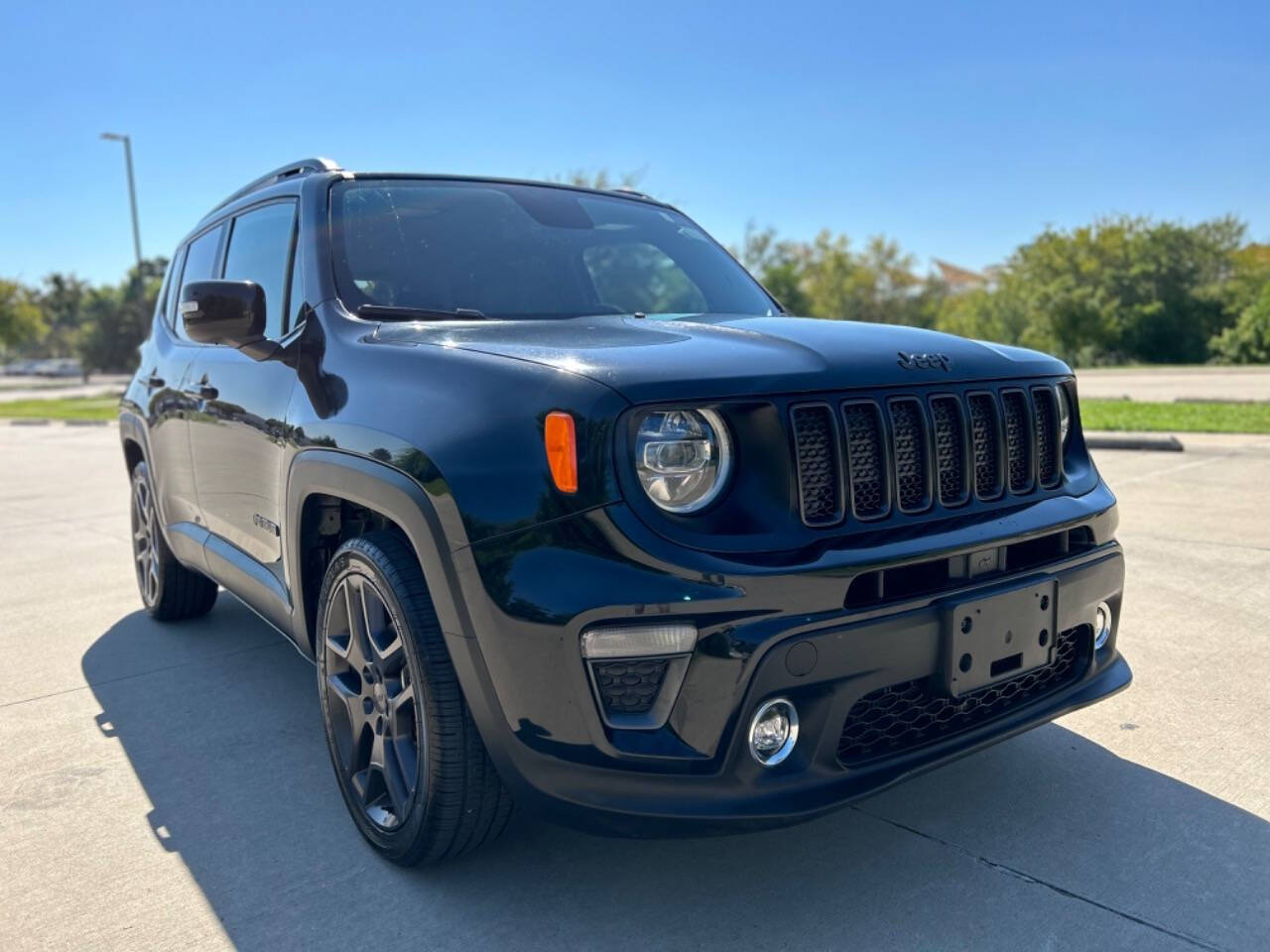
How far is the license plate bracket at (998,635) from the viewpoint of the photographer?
2312 millimetres

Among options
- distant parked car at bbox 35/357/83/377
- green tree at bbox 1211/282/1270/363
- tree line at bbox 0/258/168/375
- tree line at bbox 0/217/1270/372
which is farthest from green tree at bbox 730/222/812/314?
distant parked car at bbox 35/357/83/377

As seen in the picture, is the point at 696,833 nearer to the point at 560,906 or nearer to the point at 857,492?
the point at 560,906

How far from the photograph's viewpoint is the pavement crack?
2.23 meters

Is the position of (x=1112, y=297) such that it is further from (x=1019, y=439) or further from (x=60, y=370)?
(x=60, y=370)

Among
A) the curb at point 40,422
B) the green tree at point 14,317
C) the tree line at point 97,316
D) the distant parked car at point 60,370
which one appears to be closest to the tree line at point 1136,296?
the curb at point 40,422

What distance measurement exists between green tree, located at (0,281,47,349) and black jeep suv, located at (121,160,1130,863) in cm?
5238

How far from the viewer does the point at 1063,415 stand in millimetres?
2934

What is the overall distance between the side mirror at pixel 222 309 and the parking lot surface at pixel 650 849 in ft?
4.35

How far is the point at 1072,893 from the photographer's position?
2430 mm

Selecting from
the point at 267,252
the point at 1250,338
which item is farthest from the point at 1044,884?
the point at 1250,338

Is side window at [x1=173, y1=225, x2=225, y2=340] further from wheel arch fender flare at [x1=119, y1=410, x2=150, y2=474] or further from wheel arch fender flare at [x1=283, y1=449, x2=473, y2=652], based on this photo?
wheel arch fender flare at [x1=283, y1=449, x2=473, y2=652]

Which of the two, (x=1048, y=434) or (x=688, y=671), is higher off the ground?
(x=1048, y=434)

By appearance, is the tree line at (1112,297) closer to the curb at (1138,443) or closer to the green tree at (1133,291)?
the green tree at (1133,291)

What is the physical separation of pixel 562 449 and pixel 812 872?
1222mm
